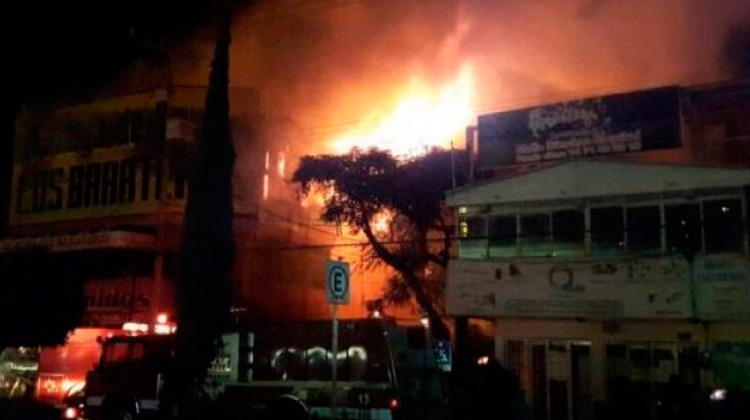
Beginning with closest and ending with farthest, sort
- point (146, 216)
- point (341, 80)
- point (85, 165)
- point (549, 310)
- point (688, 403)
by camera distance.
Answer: point (688, 403)
point (549, 310)
point (146, 216)
point (85, 165)
point (341, 80)

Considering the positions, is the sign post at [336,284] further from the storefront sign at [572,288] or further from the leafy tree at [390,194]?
the leafy tree at [390,194]

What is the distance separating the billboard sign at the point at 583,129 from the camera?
21688 mm

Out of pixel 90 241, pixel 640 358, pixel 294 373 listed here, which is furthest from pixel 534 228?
pixel 90 241

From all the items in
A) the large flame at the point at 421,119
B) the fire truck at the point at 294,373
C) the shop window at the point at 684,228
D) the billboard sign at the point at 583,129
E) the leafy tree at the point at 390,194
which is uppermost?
the large flame at the point at 421,119

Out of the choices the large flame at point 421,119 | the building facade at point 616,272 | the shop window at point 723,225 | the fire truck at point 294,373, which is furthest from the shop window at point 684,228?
the large flame at point 421,119

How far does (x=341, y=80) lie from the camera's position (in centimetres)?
3672

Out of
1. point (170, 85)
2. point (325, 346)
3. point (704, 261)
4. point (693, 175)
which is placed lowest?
point (325, 346)

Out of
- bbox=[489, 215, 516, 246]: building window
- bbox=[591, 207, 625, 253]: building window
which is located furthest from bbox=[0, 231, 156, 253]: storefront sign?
bbox=[591, 207, 625, 253]: building window

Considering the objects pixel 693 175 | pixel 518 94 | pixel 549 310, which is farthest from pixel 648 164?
pixel 518 94

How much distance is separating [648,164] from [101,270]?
20.4 meters

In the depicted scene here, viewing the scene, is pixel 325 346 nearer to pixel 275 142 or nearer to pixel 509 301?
pixel 509 301

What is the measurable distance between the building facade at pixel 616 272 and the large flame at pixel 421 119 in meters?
11.6

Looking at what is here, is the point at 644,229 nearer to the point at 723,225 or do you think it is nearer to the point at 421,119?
the point at 723,225

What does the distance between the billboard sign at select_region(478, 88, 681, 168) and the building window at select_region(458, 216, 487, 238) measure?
10.7ft
